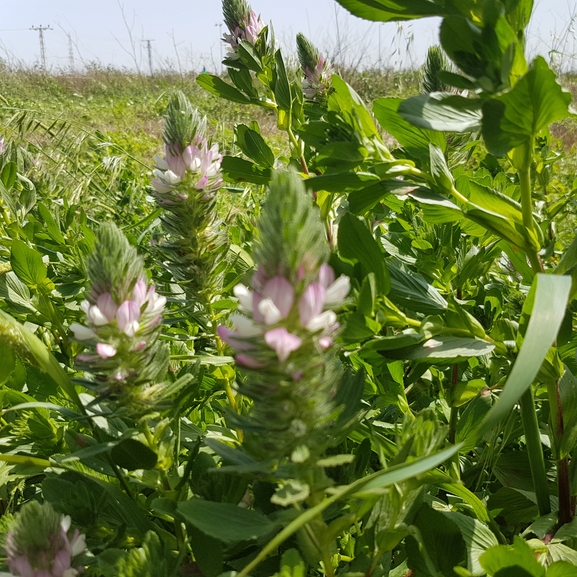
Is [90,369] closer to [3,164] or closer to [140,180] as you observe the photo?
[3,164]

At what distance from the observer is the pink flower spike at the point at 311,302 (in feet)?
1.46

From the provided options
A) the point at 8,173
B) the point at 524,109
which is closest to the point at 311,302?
the point at 524,109

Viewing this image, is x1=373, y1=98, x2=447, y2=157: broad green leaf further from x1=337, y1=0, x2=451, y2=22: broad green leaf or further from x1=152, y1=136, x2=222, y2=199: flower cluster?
x1=152, y1=136, x2=222, y2=199: flower cluster

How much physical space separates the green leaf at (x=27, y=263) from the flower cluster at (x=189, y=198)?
1.00ft

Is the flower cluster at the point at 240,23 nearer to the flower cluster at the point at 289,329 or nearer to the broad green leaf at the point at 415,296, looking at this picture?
the broad green leaf at the point at 415,296

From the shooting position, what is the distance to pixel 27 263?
1108 millimetres

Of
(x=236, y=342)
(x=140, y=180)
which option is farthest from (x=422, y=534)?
(x=140, y=180)

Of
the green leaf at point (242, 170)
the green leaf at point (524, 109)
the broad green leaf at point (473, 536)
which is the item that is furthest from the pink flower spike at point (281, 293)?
the green leaf at point (242, 170)

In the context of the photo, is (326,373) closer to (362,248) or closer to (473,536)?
(362,248)

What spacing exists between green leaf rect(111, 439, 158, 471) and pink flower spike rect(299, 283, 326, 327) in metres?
0.28

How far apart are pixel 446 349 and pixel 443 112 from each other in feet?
0.81

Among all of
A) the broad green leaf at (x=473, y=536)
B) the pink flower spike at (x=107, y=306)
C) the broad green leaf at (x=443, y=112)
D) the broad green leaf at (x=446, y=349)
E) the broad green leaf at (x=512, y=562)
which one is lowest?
the broad green leaf at (x=473, y=536)

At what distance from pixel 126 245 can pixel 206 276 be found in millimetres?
374

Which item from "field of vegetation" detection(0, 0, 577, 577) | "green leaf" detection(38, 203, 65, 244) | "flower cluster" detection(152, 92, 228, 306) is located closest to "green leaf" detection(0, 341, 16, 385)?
"field of vegetation" detection(0, 0, 577, 577)
